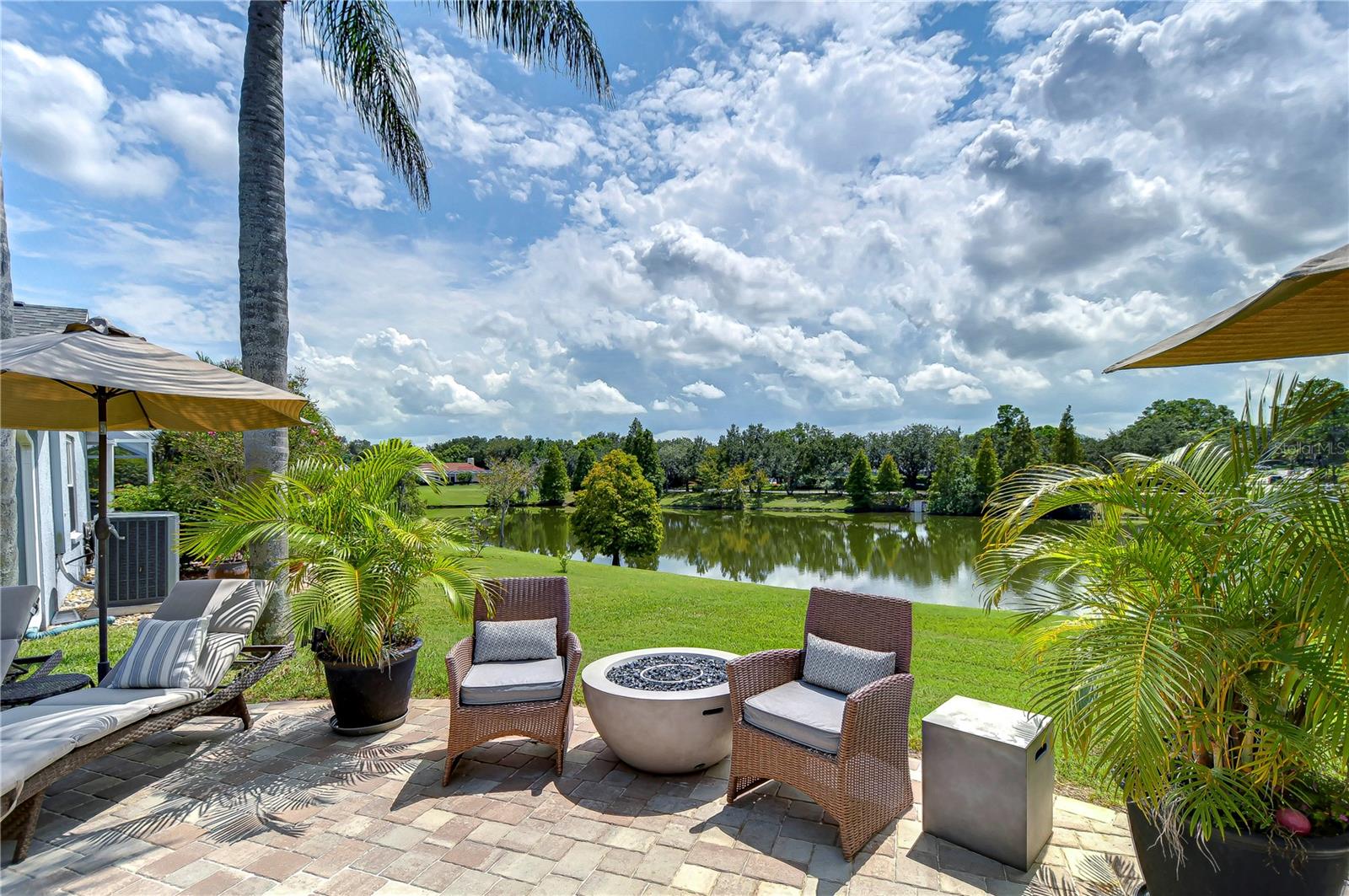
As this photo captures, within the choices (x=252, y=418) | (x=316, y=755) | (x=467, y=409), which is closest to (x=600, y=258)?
(x=252, y=418)

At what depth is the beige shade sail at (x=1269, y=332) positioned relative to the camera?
1.68 m

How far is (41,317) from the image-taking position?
288 inches

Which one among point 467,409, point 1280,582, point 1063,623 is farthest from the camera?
point 467,409

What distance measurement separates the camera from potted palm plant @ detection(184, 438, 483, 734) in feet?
11.9

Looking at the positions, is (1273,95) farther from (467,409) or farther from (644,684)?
(467,409)

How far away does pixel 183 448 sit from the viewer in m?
9.58

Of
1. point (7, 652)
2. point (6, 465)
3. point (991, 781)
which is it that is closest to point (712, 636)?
point (991, 781)

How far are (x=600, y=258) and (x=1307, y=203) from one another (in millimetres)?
8296

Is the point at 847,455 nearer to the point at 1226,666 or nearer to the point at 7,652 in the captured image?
the point at 1226,666

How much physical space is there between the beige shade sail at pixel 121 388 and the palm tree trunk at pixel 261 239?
710 millimetres

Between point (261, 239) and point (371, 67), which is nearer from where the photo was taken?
point (261, 239)

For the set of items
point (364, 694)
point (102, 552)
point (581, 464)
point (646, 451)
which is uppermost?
point (646, 451)

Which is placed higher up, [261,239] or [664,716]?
[261,239]

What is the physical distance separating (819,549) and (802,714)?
21.1 m
